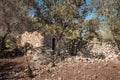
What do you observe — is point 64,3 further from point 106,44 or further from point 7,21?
point 7,21

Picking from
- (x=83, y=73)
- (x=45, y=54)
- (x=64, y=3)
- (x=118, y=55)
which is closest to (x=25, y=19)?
(x=45, y=54)

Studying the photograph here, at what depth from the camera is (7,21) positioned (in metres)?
27.7

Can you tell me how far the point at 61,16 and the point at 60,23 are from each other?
4.65 feet

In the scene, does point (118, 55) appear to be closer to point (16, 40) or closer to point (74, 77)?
point (74, 77)

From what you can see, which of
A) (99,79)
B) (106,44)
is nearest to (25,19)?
(106,44)

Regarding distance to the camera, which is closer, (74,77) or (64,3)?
(74,77)

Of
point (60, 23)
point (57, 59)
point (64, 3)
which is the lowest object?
point (57, 59)

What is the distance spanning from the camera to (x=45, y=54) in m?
23.3

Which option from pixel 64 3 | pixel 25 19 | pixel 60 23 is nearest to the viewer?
pixel 64 3

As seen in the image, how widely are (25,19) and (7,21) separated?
7.59ft

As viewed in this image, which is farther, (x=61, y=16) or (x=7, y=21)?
(x=7, y=21)

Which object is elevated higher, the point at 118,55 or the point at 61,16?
the point at 61,16

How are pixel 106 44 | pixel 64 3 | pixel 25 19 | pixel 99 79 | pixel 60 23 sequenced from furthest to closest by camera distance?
pixel 25 19, pixel 106 44, pixel 60 23, pixel 64 3, pixel 99 79

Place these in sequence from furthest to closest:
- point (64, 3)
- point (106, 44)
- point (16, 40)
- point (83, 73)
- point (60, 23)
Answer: point (16, 40), point (106, 44), point (60, 23), point (64, 3), point (83, 73)
